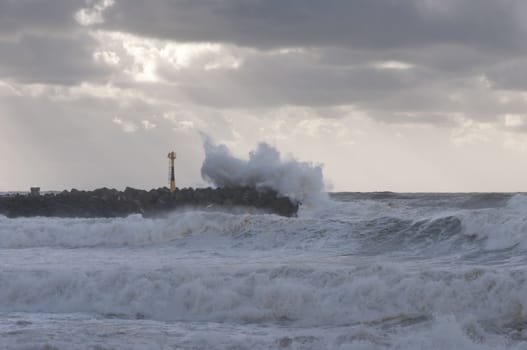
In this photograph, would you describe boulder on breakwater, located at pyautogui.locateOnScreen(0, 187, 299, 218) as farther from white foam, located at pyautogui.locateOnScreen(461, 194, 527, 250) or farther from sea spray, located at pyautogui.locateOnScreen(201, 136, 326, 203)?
white foam, located at pyautogui.locateOnScreen(461, 194, 527, 250)

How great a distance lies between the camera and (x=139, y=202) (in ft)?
84.3

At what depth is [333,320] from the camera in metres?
10.6

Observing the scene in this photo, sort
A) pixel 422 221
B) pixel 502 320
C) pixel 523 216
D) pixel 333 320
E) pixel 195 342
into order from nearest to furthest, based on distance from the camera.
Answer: pixel 195 342, pixel 502 320, pixel 333 320, pixel 523 216, pixel 422 221

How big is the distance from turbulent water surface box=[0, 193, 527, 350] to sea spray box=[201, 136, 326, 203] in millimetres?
9993

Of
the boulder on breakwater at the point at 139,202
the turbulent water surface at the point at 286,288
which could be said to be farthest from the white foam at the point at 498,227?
the boulder on breakwater at the point at 139,202

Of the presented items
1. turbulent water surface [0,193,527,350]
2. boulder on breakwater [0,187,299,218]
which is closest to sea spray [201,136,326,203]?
boulder on breakwater [0,187,299,218]

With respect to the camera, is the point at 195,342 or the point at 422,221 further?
the point at 422,221

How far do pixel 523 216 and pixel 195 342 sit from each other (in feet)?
25.2

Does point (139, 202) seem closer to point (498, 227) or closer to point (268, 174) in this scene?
point (268, 174)

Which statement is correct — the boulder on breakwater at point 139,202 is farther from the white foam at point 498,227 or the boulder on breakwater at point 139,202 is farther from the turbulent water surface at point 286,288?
the white foam at point 498,227

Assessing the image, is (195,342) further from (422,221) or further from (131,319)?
(422,221)

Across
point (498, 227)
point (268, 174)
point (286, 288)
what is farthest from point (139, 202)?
point (286, 288)

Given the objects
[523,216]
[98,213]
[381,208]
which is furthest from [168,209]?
[523,216]

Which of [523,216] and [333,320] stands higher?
[523,216]
